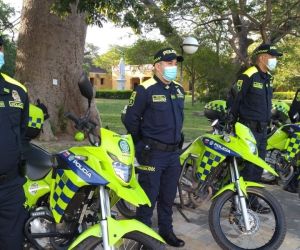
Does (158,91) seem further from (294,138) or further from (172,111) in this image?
(294,138)

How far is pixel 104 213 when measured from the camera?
2.67 meters

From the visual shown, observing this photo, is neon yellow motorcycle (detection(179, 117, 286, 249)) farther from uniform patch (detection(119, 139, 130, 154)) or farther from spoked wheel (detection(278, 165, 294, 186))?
spoked wheel (detection(278, 165, 294, 186))

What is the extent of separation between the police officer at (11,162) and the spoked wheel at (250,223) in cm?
178

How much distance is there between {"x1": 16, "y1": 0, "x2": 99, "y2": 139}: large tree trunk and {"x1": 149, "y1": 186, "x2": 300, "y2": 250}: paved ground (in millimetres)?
6320

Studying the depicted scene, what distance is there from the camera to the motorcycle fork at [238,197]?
12.1 ft

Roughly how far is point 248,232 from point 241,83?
1825 millimetres

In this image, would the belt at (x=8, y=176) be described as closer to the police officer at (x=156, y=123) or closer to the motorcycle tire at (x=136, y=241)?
the motorcycle tire at (x=136, y=241)

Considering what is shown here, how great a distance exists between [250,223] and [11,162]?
2.16 metres

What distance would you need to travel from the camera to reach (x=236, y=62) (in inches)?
955

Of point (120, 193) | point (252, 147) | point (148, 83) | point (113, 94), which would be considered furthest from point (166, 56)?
point (113, 94)

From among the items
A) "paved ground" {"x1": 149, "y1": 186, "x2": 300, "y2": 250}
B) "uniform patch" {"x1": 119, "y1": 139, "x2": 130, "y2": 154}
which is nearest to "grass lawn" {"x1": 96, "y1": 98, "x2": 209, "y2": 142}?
"paved ground" {"x1": 149, "y1": 186, "x2": 300, "y2": 250}

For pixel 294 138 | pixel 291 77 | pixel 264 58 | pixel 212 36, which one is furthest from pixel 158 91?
pixel 291 77

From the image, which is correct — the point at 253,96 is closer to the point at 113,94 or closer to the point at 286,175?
the point at 286,175

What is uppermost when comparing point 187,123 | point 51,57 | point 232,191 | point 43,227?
point 51,57
